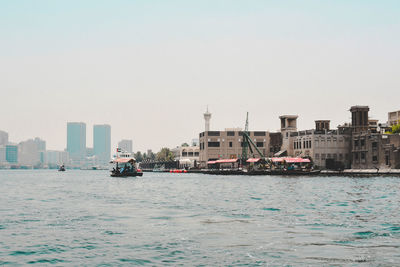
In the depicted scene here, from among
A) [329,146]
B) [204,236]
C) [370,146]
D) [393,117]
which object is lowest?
[204,236]

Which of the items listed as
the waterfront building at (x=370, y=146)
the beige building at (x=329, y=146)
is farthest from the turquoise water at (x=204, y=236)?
the beige building at (x=329, y=146)

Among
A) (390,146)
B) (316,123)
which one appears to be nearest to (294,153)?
(316,123)

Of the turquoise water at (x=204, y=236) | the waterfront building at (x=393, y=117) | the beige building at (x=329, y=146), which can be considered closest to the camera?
the turquoise water at (x=204, y=236)

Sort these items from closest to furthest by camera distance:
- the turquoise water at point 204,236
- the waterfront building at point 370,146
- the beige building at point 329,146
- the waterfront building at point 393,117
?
the turquoise water at point 204,236, the waterfront building at point 370,146, the beige building at point 329,146, the waterfront building at point 393,117

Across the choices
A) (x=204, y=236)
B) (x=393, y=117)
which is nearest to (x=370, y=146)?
(x=393, y=117)

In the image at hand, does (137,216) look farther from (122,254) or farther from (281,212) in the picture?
(122,254)

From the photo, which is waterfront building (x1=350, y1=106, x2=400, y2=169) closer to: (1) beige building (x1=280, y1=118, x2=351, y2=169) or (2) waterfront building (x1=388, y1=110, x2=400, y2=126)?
(1) beige building (x1=280, y1=118, x2=351, y2=169)

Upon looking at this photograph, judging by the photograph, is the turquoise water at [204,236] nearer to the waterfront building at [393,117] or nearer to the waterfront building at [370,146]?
the waterfront building at [370,146]

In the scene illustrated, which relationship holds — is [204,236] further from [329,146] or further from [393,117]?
[393,117]

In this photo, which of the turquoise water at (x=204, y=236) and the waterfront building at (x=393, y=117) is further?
the waterfront building at (x=393, y=117)

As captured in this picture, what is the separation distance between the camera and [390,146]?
450 ft

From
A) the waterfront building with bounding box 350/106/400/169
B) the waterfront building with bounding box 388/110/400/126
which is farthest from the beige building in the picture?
the waterfront building with bounding box 388/110/400/126

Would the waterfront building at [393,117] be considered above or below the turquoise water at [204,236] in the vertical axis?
above

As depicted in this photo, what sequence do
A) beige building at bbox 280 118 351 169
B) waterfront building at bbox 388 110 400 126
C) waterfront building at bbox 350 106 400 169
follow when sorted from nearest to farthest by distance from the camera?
waterfront building at bbox 350 106 400 169 < beige building at bbox 280 118 351 169 < waterfront building at bbox 388 110 400 126
